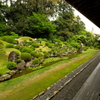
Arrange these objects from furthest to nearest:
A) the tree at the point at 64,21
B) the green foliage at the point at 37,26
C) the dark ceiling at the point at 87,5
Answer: the tree at the point at 64,21 < the green foliage at the point at 37,26 < the dark ceiling at the point at 87,5

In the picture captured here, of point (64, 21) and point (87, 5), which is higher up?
point (64, 21)

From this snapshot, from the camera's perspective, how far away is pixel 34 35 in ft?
86.4

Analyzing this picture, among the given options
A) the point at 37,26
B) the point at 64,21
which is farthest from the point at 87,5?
the point at 64,21

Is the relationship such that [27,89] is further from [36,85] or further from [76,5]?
[76,5]

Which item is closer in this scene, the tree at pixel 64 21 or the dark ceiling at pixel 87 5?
the dark ceiling at pixel 87 5

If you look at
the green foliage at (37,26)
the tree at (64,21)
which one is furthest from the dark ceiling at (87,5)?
the tree at (64,21)

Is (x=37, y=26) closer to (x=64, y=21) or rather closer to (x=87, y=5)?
(x=64, y=21)

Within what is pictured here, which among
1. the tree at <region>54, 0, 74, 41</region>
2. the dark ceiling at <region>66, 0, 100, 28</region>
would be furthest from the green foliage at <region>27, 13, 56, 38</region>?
the dark ceiling at <region>66, 0, 100, 28</region>

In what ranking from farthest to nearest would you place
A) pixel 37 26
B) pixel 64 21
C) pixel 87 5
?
pixel 64 21 → pixel 37 26 → pixel 87 5

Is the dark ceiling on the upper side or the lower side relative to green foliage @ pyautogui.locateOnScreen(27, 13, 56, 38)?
lower

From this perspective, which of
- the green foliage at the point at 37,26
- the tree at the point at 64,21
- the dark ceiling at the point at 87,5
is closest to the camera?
the dark ceiling at the point at 87,5

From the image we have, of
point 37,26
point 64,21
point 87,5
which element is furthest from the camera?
point 64,21

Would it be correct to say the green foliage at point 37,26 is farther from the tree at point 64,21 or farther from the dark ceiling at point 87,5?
the dark ceiling at point 87,5

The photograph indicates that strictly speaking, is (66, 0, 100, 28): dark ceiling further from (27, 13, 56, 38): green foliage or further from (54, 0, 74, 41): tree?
(54, 0, 74, 41): tree
